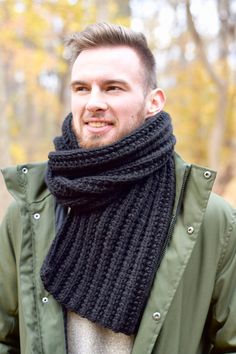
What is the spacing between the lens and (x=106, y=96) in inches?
99.0

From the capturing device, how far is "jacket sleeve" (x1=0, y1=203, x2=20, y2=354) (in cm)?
260

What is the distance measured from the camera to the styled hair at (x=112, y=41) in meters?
2.61

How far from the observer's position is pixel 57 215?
2629mm

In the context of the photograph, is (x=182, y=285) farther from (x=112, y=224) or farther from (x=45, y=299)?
(x=45, y=299)

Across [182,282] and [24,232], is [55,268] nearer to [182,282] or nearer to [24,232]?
[24,232]

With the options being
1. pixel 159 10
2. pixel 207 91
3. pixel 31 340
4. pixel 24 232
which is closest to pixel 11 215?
pixel 24 232

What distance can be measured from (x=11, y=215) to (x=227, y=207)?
1.00 metres

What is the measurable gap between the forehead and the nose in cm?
9

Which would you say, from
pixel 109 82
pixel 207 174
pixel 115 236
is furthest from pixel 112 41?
pixel 115 236

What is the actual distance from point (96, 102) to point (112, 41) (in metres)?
0.34

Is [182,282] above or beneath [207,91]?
beneath

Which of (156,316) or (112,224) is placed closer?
(156,316)

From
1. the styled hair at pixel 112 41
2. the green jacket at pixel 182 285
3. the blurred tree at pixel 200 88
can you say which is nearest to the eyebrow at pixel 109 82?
the styled hair at pixel 112 41

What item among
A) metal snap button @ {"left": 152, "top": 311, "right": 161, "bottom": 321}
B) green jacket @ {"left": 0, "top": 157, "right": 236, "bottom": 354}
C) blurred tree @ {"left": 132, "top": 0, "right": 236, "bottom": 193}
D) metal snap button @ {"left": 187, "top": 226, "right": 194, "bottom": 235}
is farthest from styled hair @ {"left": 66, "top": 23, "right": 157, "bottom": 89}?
blurred tree @ {"left": 132, "top": 0, "right": 236, "bottom": 193}
